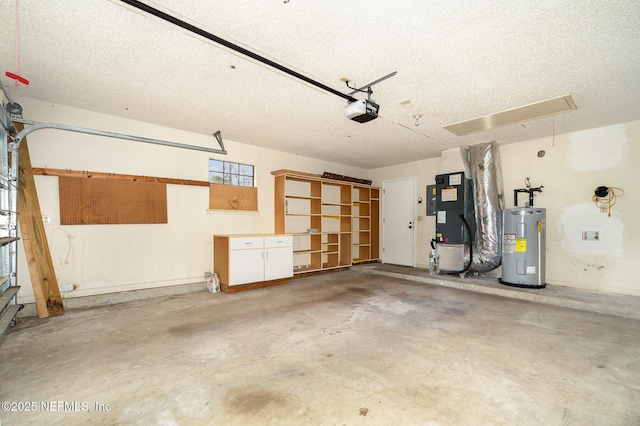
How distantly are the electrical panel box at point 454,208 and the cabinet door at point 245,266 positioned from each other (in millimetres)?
3388

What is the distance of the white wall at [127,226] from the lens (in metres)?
3.46

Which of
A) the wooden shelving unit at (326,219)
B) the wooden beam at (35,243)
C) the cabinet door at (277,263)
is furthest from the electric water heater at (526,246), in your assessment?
the wooden beam at (35,243)

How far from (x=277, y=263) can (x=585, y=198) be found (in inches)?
202

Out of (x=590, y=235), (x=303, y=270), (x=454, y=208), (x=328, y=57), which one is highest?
(x=328, y=57)

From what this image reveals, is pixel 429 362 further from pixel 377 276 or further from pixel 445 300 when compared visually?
pixel 377 276

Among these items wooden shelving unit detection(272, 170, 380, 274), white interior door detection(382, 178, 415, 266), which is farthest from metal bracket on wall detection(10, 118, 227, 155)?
white interior door detection(382, 178, 415, 266)

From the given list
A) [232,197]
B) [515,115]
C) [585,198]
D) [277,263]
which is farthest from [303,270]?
[585,198]

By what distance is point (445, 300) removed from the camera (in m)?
3.87

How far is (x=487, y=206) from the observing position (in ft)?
15.6

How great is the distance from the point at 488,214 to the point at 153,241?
18.1 feet

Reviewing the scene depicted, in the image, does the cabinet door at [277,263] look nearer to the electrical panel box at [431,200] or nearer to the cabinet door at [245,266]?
the cabinet door at [245,266]

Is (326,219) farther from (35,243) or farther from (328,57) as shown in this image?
(35,243)

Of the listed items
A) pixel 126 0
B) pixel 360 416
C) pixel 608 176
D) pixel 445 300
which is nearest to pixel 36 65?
pixel 126 0

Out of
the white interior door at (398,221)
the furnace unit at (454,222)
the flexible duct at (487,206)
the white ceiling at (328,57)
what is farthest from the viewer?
the white interior door at (398,221)
